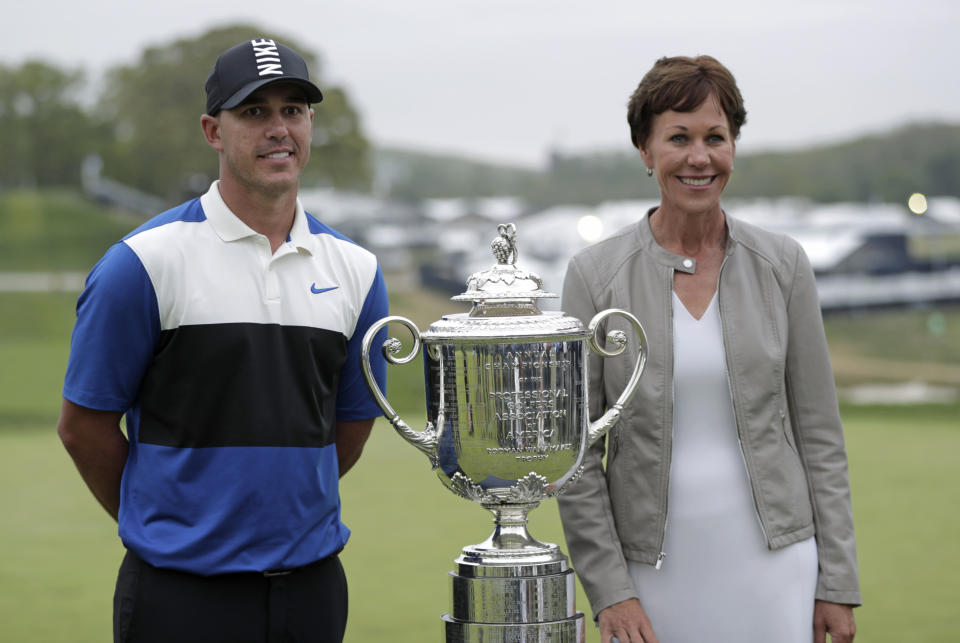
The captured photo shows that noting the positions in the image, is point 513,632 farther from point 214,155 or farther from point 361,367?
point 214,155

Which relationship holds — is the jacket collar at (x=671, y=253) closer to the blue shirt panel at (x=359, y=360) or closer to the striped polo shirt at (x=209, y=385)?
the blue shirt panel at (x=359, y=360)

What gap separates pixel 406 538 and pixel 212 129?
4.58 m

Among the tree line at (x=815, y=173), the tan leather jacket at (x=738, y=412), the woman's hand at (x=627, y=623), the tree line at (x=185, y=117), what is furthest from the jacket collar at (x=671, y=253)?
the tree line at (x=185, y=117)

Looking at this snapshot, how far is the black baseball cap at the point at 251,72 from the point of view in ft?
6.46

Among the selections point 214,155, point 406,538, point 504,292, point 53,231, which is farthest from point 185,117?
point 504,292

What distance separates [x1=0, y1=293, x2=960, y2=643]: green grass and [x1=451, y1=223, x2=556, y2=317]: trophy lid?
112 cm

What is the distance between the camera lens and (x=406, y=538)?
6426mm

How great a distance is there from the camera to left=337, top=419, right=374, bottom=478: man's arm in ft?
7.56

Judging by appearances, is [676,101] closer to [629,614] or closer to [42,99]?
[629,614]

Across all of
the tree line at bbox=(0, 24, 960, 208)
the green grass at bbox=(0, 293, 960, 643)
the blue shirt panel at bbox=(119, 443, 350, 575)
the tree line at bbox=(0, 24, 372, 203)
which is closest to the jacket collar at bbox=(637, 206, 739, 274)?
the blue shirt panel at bbox=(119, 443, 350, 575)

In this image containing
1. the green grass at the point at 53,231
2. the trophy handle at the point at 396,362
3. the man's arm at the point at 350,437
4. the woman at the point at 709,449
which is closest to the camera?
the trophy handle at the point at 396,362

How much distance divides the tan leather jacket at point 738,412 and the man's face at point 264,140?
0.51 meters

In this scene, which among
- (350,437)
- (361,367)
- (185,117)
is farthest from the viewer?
(185,117)

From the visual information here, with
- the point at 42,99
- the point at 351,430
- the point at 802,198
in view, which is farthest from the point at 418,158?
the point at 351,430
